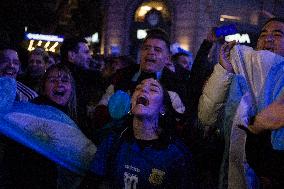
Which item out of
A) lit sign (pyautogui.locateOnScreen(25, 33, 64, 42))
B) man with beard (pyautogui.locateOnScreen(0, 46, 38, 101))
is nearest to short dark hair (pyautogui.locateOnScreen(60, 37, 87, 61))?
man with beard (pyautogui.locateOnScreen(0, 46, 38, 101))

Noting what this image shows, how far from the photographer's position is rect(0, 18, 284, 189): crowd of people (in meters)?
2.38

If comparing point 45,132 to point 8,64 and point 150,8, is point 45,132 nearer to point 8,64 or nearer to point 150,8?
point 8,64

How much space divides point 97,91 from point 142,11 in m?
16.7

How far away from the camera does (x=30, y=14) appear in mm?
A: 13688

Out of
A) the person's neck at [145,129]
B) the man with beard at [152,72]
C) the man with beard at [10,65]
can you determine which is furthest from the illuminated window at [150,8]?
the person's neck at [145,129]

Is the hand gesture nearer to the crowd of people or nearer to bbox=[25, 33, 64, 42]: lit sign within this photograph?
the crowd of people

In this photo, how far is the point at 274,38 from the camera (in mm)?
2904

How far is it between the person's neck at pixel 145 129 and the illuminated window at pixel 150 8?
18168 millimetres

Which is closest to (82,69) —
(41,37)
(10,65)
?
(10,65)

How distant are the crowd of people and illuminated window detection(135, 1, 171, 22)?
1743cm

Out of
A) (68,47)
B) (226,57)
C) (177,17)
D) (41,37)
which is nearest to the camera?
(226,57)

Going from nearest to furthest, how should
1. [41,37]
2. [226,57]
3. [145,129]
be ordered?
[226,57]
[145,129]
[41,37]

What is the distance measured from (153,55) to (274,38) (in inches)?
44.7

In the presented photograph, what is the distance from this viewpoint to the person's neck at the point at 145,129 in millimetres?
2859
